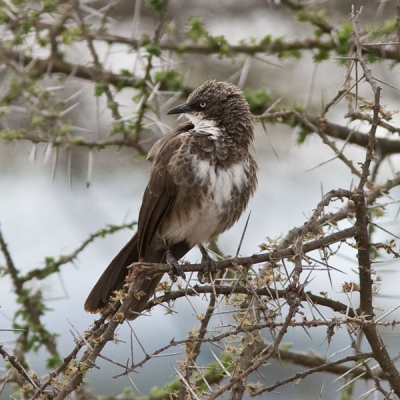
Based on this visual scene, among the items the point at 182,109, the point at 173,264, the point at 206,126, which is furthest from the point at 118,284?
the point at 182,109

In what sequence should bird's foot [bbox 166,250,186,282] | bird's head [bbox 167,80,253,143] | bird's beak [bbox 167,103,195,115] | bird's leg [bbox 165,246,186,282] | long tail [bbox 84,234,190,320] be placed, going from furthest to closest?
bird's beak [bbox 167,103,195,115]
bird's head [bbox 167,80,253,143]
long tail [bbox 84,234,190,320]
bird's leg [bbox 165,246,186,282]
bird's foot [bbox 166,250,186,282]

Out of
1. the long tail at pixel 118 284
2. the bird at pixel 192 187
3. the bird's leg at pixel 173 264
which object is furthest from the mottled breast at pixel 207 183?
the long tail at pixel 118 284

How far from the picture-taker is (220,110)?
4941mm

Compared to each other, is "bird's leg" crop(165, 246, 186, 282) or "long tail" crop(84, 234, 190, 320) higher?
"bird's leg" crop(165, 246, 186, 282)

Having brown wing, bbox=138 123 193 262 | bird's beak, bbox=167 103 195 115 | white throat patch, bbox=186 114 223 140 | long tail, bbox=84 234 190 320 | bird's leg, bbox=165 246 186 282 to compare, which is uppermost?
bird's beak, bbox=167 103 195 115

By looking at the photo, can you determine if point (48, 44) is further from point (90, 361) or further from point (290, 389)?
point (290, 389)

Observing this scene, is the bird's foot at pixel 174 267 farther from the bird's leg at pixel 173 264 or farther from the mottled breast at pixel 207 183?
the mottled breast at pixel 207 183

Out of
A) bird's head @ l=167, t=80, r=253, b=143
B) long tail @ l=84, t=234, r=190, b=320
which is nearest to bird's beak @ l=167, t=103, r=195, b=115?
bird's head @ l=167, t=80, r=253, b=143

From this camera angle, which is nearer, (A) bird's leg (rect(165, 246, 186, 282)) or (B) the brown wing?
(A) bird's leg (rect(165, 246, 186, 282))

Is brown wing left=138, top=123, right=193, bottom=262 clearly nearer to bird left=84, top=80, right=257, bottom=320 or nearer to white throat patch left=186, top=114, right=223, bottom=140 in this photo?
bird left=84, top=80, right=257, bottom=320

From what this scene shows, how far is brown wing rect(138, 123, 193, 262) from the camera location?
4.58 metres

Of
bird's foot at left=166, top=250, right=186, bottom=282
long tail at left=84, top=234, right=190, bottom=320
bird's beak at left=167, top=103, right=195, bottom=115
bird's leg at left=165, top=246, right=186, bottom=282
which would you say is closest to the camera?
bird's foot at left=166, top=250, right=186, bottom=282

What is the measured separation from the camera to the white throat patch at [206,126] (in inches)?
185

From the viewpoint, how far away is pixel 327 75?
8.01 m
